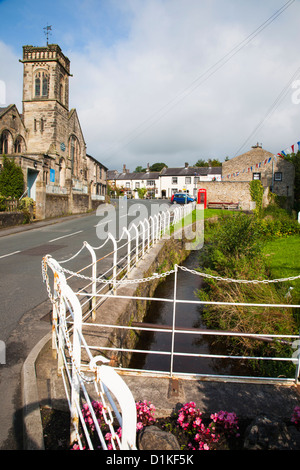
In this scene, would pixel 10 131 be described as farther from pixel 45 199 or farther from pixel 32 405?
pixel 32 405

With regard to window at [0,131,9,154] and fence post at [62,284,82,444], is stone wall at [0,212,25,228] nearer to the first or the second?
window at [0,131,9,154]

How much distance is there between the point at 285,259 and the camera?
455 inches

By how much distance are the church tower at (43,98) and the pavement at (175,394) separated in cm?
3227

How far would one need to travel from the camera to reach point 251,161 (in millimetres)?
44500

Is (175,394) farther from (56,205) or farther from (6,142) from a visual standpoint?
(6,142)

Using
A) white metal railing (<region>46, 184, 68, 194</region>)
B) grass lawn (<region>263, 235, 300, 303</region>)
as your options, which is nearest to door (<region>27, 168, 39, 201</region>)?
white metal railing (<region>46, 184, 68, 194</region>)

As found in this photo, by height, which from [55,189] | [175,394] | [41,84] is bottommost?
[175,394]

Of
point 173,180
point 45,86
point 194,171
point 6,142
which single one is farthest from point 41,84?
point 194,171

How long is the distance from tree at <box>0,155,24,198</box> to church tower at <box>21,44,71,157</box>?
12868 mm

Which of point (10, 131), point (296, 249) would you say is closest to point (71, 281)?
point (296, 249)

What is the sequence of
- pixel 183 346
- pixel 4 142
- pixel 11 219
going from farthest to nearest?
pixel 4 142
pixel 11 219
pixel 183 346

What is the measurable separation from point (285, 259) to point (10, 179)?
684 inches

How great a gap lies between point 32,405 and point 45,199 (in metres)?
21.0

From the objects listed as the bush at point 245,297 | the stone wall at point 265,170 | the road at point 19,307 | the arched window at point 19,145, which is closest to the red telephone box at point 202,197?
the stone wall at point 265,170
